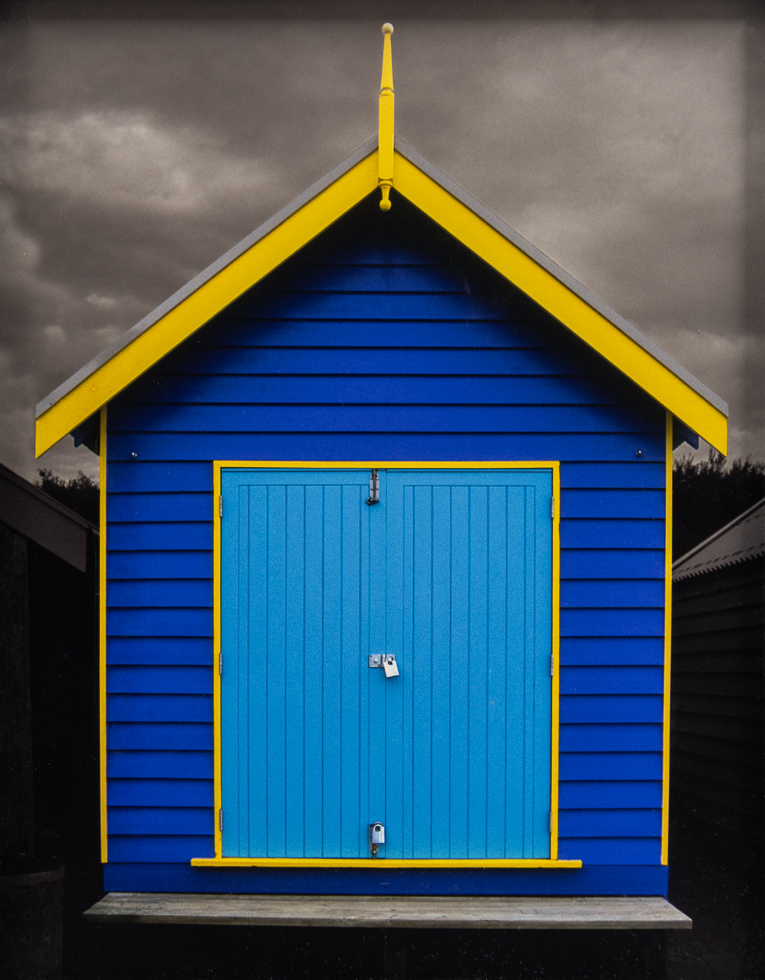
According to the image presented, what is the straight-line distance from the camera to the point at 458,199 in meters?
3.68

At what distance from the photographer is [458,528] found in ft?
13.0

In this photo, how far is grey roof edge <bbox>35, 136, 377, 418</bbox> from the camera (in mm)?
3648

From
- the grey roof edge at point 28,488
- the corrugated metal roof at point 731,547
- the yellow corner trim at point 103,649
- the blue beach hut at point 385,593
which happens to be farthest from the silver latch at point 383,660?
the corrugated metal roof at point 731,547

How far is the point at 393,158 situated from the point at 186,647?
2.96 metres

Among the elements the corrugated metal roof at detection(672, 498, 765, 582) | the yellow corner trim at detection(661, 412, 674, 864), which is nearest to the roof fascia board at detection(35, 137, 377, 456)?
the yellow corner trim at detection(661, 412, 674, 864)

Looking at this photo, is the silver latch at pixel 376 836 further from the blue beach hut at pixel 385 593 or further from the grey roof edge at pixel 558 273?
the grey roof edge at pixel 558 273

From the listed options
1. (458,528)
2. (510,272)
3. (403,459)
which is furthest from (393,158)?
(458,528)

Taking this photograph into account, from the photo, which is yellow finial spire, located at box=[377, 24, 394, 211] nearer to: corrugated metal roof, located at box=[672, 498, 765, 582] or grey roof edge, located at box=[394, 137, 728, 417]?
grey roof edge, located at box=[394, 137, 728, 417]

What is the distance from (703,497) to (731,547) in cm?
1097

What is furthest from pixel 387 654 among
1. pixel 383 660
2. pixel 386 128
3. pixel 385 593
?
pixel 386 128

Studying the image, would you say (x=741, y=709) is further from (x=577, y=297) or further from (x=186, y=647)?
(x=186, y=647)

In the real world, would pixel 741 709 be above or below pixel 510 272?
below

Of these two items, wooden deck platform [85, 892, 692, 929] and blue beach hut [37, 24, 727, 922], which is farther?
blue beach hut [37, 24, 727, 922]

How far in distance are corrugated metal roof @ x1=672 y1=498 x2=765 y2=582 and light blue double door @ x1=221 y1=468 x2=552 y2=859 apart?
2.49 meters
